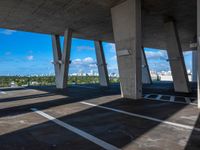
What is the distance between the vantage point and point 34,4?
42.1 ft

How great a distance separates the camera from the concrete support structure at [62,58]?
19.7 metres

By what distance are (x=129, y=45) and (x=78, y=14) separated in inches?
239

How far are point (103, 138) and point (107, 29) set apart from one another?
1657 centimetres

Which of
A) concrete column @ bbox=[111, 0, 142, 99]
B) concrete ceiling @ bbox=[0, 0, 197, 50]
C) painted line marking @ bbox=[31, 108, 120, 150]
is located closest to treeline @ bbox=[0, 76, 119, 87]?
concrete ceiling @ bbox=[0, 0, 197, 50]

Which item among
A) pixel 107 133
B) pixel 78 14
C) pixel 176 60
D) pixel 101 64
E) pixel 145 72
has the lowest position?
pixel 107 133

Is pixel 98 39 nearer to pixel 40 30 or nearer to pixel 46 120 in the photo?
pixel 40 30

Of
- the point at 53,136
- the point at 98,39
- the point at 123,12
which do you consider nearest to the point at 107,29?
the point at 98,39

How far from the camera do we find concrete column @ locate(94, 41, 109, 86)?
2506 centimetres

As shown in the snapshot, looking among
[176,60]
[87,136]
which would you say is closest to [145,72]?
[176,60]

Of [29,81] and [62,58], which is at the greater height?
[62,58]

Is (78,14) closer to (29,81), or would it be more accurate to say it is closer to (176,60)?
(176,60)

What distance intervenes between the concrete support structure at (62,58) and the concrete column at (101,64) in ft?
19.2

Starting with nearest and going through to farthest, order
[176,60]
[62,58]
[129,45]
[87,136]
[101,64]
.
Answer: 1. [87,136]
2. [129,45]
3. [176,60]
4. [62,58]
5. [101,64]

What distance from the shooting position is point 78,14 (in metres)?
14.9
